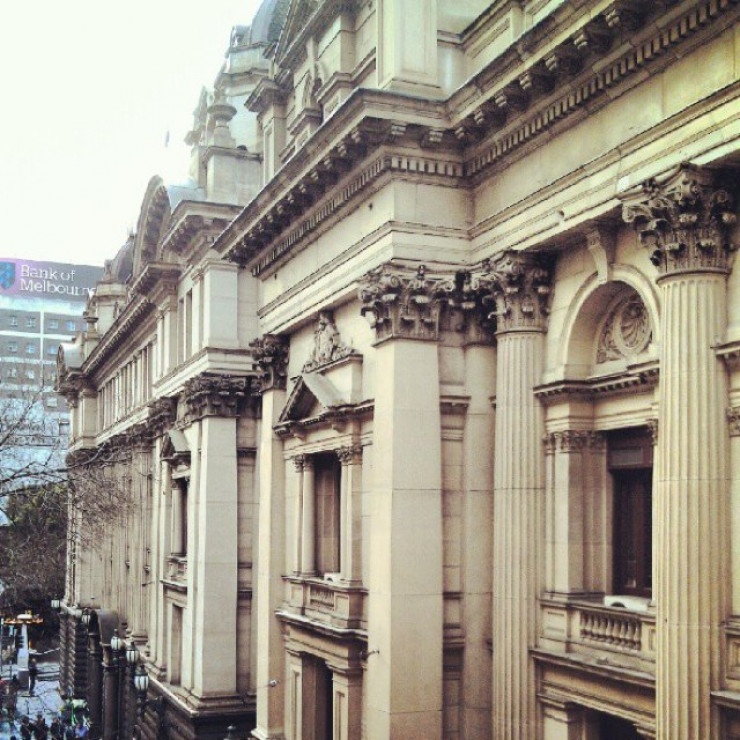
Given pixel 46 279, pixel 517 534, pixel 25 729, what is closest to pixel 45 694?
pixel 25 729

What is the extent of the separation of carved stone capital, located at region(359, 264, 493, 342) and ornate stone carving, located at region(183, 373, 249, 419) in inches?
562

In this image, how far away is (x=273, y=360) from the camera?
2670cm

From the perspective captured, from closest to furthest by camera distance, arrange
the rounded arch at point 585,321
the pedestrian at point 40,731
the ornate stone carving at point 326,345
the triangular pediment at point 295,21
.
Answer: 1. the rounded arch at point 585,321
2. the ornate stone carving at point 326,345
3. the triangular pediment at point 295,21
4. the pedestrian at point 40,731

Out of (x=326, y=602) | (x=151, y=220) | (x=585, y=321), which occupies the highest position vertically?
(x=151, y=220)

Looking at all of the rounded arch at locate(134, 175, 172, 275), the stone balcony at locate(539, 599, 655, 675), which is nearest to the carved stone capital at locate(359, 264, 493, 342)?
the stone balcony at locate(539, 599, 655, 675)

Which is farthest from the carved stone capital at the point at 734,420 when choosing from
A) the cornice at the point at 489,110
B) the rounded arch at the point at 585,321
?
the cornice at the point at 489,110

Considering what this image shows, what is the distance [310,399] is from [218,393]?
9.80 metres

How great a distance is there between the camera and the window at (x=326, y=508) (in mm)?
24250

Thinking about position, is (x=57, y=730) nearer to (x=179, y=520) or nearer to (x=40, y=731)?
(x=40, y=731)

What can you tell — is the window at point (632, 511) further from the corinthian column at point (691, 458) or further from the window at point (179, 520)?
the window at point (179, 520)

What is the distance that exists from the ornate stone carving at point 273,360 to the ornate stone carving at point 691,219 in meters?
13.0

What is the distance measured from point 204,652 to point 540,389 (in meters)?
18.5

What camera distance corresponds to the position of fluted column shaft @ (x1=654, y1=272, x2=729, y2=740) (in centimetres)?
1397

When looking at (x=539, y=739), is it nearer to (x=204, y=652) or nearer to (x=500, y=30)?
(x=500, y=30)
